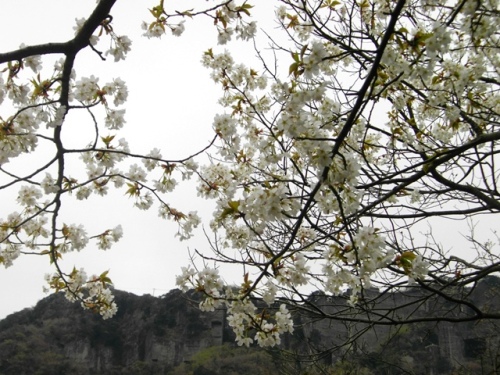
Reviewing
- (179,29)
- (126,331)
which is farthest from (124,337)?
(179,29)

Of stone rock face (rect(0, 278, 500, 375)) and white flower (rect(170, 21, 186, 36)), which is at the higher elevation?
white flower (rect(170, 21, 186, 36))

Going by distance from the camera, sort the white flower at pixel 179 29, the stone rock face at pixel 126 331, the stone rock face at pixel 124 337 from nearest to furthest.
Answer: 1. the white flower at pixel 179 29
2. the stone rock face at pixel 124 337
3. the stone rock face at pixel 126 331

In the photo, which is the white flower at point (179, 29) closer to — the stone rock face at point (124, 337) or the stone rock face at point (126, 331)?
the stone rock face at point (124, 337)

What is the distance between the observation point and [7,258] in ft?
12.3

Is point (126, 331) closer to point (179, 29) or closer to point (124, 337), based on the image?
point (124, 337)

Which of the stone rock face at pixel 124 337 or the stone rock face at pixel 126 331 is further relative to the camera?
the stone rock face at pixel 126 331

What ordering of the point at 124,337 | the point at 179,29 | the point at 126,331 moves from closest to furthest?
the point at 179,29 → the point at 124,337 → the point at 126,331

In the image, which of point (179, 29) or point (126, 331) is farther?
point (126, 331)

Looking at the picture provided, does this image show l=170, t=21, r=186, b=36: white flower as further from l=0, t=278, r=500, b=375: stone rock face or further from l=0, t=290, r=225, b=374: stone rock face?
l=0, t=290, r=225, b=374: stone rock face

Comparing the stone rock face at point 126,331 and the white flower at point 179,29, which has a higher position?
the white flower at point 179,29

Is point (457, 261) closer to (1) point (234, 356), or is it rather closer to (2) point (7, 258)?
(2) point (7, 258)

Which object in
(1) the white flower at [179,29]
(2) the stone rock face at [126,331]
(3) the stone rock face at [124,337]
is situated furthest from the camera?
(2) the stone rock face at [126,331]

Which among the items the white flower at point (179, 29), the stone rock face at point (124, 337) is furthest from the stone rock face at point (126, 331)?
the white flower at point (179, 29)

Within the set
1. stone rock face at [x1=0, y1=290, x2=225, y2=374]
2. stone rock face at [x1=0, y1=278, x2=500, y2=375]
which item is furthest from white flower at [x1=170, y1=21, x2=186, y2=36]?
stone rock face at [x1=0, y1=290, x2=225, y2=374]
